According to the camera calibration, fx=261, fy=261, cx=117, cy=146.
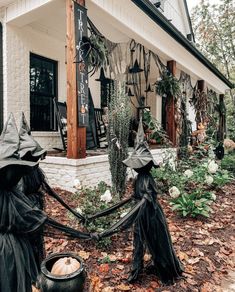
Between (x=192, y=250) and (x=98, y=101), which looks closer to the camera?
(x=192, y=250)

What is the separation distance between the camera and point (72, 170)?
4.59 metres

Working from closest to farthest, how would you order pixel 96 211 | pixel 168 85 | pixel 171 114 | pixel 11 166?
pixel 11 166, pixel 96 211, pixel 168 85, pixel 171 114

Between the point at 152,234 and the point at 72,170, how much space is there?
2556 millimetres

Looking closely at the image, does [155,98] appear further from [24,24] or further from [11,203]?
[11,203]

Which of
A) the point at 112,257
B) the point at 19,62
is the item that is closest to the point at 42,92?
the point at 19,62

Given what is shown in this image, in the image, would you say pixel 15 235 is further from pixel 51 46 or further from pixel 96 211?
pixel 51 46

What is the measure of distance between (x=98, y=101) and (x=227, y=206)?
5146 millimetres

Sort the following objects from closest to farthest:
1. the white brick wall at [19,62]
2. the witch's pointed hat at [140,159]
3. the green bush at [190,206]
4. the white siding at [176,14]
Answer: the witch's pointed hat at [140,159], the green bush at [190,206], the white brick wall at [19,62], the white siding at [176,14]

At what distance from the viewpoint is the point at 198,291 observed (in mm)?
2389

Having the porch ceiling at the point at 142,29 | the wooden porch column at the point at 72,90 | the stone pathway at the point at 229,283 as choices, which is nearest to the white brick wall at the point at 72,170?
the wooden porch column at the point at 72,90

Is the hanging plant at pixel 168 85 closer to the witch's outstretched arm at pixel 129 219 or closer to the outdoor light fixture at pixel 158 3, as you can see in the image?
the outdoor light fixture at pixel 158 3

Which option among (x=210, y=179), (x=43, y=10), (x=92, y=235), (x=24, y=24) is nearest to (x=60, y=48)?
(x=24, y=24)

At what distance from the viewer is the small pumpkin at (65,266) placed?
1.75 m

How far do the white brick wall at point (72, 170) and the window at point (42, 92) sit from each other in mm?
1860
